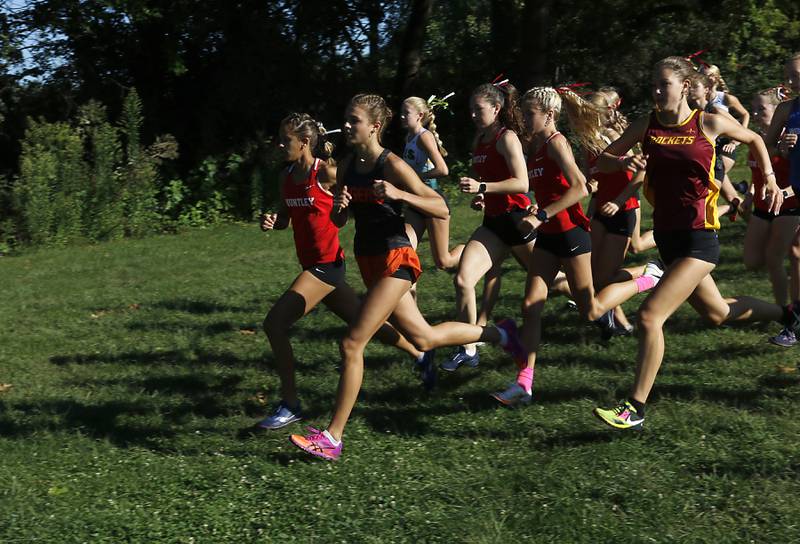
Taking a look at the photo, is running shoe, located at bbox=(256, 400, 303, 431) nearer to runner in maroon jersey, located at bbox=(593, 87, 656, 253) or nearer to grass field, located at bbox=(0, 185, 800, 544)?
grass field, located at bbox=(0, 185, 800, 544)

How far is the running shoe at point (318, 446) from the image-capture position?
5336 mm

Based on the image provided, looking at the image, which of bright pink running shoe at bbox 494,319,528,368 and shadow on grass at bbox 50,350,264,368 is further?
shadow on grass at bbox 50,350,264,368

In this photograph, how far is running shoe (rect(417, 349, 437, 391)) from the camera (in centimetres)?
666

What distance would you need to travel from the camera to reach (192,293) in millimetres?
10586

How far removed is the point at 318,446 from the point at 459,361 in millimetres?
1917

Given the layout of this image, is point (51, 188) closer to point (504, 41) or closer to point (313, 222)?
point (313, 222)

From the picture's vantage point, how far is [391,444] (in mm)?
5723

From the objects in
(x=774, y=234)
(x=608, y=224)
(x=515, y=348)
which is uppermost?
(x=608, y=224)

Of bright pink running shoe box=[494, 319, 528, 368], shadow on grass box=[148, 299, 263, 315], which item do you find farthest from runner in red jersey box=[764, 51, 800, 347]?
shadow on grass box=[148, 299, 263, 315]

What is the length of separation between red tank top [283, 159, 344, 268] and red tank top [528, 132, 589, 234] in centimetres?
144

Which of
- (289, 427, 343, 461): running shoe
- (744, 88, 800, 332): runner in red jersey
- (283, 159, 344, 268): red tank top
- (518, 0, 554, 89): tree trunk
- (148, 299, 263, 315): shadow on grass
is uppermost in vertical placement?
(518, 0, 554, 89): tree trunk

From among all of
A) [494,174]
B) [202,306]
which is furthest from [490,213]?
[202,306]

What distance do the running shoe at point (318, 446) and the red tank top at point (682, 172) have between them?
2.30m

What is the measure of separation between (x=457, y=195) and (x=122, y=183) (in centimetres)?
638
